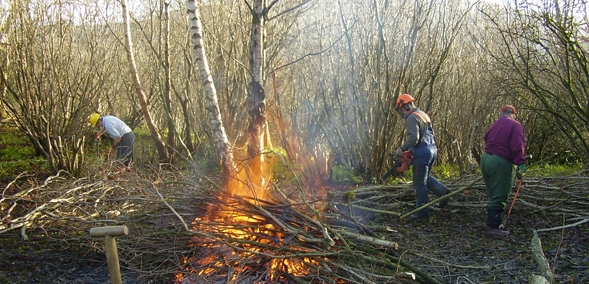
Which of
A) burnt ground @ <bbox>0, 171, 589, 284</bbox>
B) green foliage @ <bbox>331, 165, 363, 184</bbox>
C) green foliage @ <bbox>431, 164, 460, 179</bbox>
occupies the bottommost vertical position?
green foliage @ <bbox>431, 164, 460, 179</bbox>

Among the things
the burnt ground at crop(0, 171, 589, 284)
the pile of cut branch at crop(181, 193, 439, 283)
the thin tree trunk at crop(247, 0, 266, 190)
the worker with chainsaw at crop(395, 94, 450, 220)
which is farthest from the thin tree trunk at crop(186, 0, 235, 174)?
the worker with chainsaw at crop(395, 94, 450, 220)

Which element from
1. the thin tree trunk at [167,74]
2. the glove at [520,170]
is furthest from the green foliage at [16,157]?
the glove at [520,170]

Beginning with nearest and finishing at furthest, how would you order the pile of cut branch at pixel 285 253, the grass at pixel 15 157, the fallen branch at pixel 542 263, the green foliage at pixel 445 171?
the fallen branch at pixel 542 263 → the pile of cut branch at pixel 285 253 → the grass at pixel 15 157 → the green foliage at pixel 445 171

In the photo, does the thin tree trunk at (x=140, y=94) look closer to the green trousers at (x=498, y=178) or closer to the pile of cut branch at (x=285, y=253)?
the pile of cut branch at (x=285, y=253)

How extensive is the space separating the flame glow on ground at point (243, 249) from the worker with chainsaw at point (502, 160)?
241 cm

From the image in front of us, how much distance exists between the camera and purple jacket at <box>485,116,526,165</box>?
446 centimetres

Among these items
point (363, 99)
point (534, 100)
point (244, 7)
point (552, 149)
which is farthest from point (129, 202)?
point (552, 149)

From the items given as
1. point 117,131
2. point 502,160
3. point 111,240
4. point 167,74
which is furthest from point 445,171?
point 111,240

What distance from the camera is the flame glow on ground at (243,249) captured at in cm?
357

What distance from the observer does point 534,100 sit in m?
11.0

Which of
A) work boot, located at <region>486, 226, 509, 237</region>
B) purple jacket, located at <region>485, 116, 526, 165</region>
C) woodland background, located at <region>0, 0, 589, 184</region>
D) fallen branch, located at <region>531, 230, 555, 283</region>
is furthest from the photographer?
woodland background, located at <region>0, 0, 589, 184</region>

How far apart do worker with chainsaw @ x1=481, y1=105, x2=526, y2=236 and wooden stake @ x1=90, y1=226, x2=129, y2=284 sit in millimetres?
4013

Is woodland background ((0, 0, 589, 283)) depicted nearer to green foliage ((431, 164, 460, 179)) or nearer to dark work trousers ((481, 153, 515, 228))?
dark work trousers ((481, 153, 515, 228))

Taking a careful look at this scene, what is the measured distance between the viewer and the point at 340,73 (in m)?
8.74
